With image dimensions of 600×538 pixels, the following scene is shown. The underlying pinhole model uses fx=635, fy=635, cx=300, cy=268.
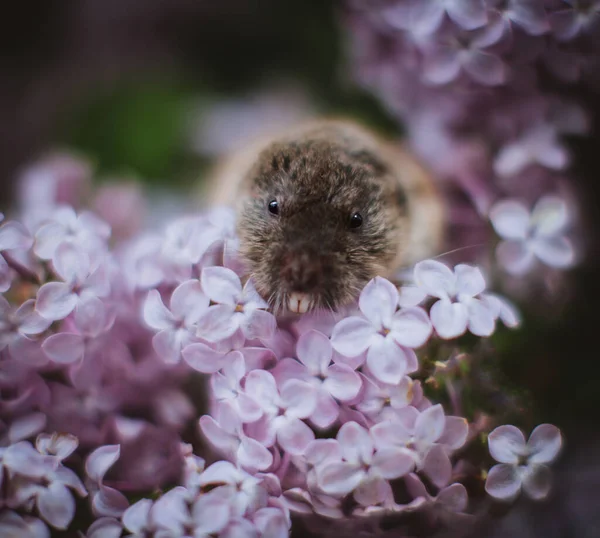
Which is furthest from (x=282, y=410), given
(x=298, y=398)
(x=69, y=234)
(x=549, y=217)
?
(x=549, y=217)

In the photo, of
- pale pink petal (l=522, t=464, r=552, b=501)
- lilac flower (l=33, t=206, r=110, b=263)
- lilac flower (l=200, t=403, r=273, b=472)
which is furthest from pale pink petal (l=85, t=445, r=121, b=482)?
pale pink petal (l=522, t=464, r=552, b=501)

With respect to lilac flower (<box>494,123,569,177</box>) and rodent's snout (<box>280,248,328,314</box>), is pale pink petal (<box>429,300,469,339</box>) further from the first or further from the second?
lilac flower (<box>494,123,569,177</box>)

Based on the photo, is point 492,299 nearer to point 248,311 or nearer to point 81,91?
point 248,311

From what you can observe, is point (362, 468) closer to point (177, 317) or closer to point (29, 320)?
point (177, 317)

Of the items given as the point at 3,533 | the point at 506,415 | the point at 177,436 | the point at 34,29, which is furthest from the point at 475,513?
the point at 34,29

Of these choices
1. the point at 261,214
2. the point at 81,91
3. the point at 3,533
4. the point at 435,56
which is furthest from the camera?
the point at 81,91

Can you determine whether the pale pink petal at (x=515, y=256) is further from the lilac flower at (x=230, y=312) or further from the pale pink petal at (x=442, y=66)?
the lilac flower at (x=230, y=312)
